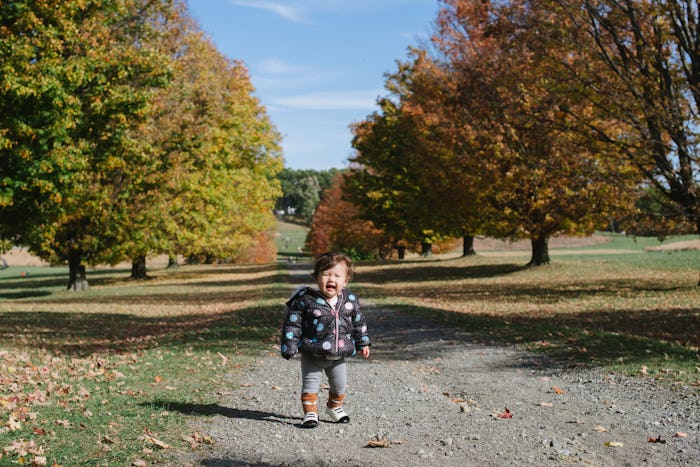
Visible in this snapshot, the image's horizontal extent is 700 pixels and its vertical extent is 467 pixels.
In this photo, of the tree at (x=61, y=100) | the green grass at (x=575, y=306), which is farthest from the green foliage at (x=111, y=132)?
the green grass at (x=575, y=306)

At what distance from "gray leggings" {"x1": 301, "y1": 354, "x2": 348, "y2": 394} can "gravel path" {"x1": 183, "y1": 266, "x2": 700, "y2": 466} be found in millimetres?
367

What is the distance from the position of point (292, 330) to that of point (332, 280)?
0.60 metres

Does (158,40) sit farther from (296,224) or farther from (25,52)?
(296,224)

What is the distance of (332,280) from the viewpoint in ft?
20.4

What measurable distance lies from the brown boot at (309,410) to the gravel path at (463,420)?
8cm

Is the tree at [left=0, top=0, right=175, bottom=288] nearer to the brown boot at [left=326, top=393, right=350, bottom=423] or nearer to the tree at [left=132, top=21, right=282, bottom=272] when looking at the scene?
the tree at [left=132, top=21, right=282, bottom=272]

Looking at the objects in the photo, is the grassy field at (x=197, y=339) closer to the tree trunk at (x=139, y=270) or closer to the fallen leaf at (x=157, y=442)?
the fallen leaf at (x=157, y=442)

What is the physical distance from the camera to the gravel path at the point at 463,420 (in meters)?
5.27

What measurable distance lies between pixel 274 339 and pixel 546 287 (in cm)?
1446

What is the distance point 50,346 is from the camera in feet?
44.2

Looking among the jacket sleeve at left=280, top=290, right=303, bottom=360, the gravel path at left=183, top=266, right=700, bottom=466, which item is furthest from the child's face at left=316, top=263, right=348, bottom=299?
the gravel path at left=183, top=266, right=700, bottom=466

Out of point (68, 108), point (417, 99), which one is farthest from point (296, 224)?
point (68, 108)

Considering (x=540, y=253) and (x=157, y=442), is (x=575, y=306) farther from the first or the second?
(x=157, y=442)

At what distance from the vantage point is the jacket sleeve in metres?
6.08
